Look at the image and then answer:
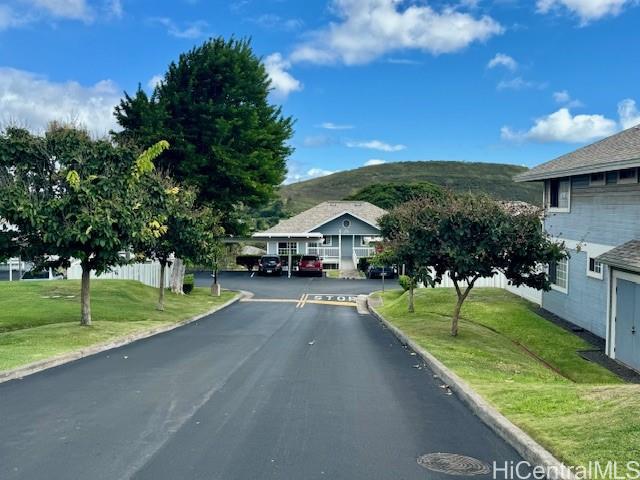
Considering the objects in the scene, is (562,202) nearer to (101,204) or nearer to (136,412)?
(101,204)

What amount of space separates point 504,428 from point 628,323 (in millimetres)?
10381

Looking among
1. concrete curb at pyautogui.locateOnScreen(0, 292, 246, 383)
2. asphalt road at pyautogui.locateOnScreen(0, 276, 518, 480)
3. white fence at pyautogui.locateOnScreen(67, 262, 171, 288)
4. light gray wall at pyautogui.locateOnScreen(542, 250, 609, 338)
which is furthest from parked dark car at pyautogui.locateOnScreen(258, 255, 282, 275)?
asphalt road at pyautogui.locateOnScreen(0, 276, 518, 480)

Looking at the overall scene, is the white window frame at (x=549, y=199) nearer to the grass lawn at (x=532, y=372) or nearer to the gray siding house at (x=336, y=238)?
the grass lawn at (x=532, y=372)

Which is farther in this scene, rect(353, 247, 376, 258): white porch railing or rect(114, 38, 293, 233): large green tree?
rect(353, 247, 376, 258): white porch railing

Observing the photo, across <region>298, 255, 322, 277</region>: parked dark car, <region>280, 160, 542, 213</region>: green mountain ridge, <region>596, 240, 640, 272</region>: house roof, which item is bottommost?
<region>298, 255, 322, 277</region>: parked dark car

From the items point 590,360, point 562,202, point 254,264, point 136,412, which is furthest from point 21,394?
point 254,264

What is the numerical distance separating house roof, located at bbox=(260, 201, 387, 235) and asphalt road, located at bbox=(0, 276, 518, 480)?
43.7 metres

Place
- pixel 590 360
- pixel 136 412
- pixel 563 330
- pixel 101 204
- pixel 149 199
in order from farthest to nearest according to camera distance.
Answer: pixel 563 330, pixel 149 199, pixel 590 360, pixel 101 204, pixel 136 412

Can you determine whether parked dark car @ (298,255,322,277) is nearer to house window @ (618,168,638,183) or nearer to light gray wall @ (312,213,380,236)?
light gray wall @ (312,213,380,236)

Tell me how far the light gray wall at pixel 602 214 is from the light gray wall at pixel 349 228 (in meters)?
35.7

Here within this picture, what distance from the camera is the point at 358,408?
8781 mm

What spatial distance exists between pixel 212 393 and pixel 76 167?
945 cm

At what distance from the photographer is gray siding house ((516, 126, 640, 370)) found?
53.1 feet

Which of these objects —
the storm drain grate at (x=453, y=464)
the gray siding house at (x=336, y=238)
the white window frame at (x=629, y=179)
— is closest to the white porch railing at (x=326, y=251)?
the gray siding house at (x=336, y=238)
